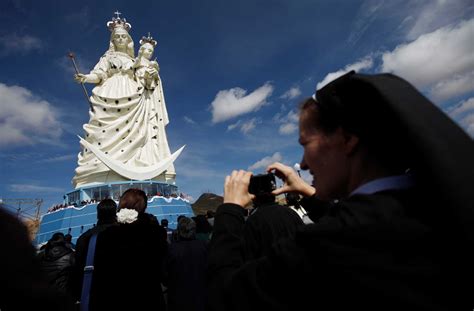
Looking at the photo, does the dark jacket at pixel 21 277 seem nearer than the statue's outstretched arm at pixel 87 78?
Yes

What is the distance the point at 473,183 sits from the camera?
2.16ft

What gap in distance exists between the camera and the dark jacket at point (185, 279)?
296cm

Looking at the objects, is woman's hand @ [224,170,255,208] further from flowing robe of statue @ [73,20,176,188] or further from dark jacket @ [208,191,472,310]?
flowing robe of statue @ [73,20,176,188]

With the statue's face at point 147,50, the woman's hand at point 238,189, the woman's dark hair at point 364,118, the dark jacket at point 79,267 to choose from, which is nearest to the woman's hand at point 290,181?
the woman's hand at point 238,189

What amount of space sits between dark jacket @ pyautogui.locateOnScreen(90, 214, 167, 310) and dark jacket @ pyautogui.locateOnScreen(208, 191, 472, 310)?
209 cm

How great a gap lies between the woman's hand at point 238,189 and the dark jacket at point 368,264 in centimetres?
46

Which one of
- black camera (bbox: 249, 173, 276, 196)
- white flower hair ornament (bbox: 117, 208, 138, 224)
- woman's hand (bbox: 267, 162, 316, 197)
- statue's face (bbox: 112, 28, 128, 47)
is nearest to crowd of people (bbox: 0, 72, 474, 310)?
black camera (bbox: 249, 173, 276, 196)

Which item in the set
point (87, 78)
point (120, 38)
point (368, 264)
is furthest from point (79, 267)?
point (120, 38)

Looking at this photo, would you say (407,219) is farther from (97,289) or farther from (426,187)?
(97,289)

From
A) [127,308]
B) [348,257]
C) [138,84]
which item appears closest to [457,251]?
[348,257]

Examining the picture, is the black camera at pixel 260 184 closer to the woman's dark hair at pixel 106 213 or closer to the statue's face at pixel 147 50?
the woman's dark hair at pixel 106 213

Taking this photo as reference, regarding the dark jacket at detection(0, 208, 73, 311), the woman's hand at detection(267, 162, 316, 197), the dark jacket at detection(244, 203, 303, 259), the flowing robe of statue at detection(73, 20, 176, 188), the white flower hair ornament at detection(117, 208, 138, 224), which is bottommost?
the dark jacket at detection(0, 208, 73, 311)

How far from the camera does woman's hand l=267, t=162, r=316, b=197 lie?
1.73m

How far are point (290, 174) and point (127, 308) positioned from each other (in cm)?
201
